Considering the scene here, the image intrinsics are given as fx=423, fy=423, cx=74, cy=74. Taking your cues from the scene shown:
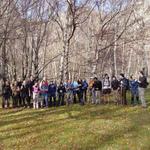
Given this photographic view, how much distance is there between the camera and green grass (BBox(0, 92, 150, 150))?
55.5 ft

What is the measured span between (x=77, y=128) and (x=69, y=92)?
8.72 metres

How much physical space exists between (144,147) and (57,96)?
1321 centimetres

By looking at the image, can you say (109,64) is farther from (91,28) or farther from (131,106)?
(131,106)

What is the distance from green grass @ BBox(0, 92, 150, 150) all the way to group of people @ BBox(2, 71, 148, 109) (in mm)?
1233

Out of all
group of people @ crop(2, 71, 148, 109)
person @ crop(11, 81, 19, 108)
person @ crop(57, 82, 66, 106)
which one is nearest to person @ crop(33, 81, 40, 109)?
group of people @ crop(2, 71, 148, 109)

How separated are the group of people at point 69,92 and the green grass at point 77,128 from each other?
4.04ft

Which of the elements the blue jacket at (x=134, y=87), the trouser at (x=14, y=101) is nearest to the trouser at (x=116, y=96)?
the blue jacket at (x=134, y=87)

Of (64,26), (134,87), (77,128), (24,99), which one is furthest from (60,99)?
(64,26)

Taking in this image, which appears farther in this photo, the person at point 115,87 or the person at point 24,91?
the person at point 24,91

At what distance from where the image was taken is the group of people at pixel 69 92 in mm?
27266

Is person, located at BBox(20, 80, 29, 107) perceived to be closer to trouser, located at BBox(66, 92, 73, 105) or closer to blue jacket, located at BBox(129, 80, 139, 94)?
trouser, located at BBox(66, 92, 73, 105)

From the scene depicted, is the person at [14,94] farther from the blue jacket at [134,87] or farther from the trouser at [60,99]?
the blue jacket at [134,87]

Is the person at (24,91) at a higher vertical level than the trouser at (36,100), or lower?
higher

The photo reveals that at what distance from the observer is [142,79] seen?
24.7m
